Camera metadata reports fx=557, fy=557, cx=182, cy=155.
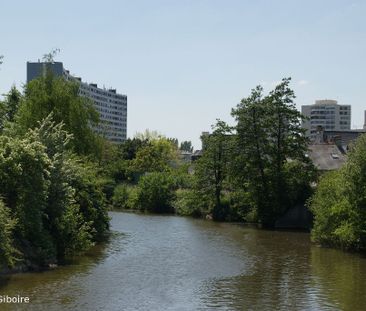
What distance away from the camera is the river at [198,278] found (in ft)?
72.8

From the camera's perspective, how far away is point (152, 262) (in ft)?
104

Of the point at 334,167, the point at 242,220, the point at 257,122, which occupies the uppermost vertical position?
the point at 257,122

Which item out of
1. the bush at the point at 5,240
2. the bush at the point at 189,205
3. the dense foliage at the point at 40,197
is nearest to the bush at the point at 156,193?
the bush at the point at 189,205

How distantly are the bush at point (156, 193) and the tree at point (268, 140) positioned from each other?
1725 centimetres

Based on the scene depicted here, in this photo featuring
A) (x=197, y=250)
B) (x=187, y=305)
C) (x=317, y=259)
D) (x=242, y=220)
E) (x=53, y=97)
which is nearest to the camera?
(x=187, y=305)

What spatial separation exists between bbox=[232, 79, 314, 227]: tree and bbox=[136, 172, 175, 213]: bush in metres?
17.3

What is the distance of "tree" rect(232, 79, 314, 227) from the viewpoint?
2213 inches

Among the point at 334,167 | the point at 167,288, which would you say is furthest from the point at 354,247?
the point at 334,167

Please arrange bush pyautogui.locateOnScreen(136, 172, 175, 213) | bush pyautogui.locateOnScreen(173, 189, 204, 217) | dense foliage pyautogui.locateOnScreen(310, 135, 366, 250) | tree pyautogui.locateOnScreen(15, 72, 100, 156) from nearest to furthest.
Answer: dense foliage pyautogui.locateOnScreen(310, 135, 366, 250), tree pyautogui.locateOnScreen(15, 72, 100, 156), bush pyautogui.locateOnScreen(173, 189, 204, 217), bush pyautogui.locateOnScreen(136, 172, 175, 213)

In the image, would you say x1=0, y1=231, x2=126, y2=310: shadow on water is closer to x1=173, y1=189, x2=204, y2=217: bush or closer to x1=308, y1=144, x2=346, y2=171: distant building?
x1=173, y1=189, x2=204, y2=217: bush

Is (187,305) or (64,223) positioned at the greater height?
(64,223)

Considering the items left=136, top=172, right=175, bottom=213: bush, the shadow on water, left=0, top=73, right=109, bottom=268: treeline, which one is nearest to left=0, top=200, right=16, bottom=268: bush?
left=0, top=73, right=109, bottom=268: treeline

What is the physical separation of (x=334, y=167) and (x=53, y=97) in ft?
106

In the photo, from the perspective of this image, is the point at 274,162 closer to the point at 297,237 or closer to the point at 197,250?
the point at 297,237
